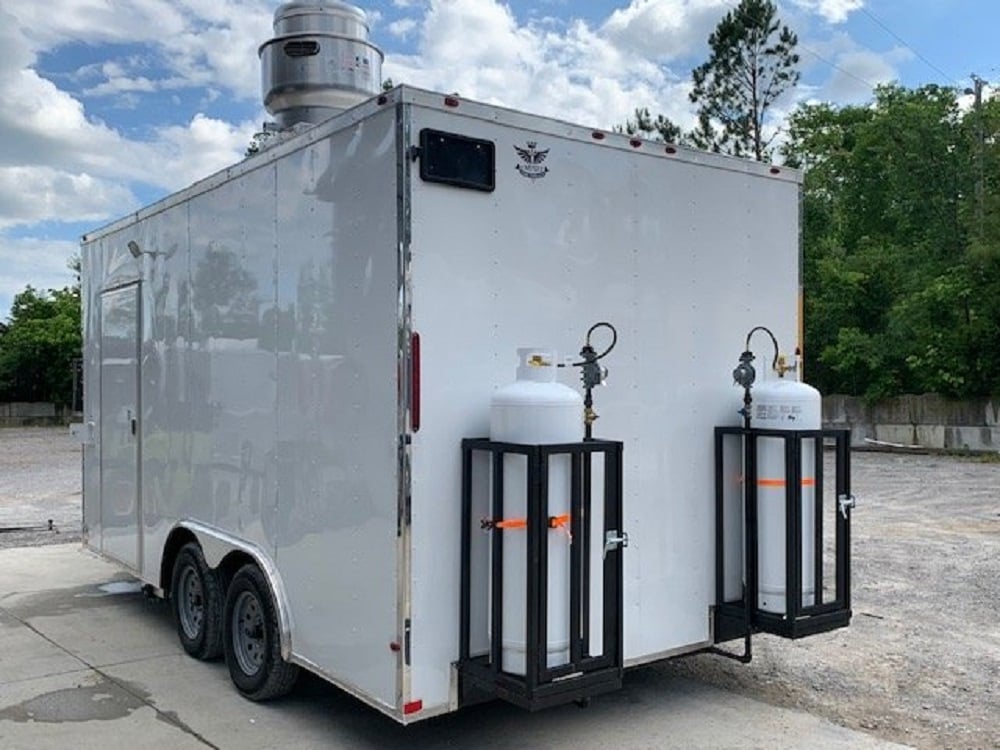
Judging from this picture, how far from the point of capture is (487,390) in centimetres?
400

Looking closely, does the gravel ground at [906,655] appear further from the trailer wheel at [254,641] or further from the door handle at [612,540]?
the trailer wheel at [254,641]

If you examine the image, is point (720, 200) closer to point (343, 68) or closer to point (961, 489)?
point (343, 68)

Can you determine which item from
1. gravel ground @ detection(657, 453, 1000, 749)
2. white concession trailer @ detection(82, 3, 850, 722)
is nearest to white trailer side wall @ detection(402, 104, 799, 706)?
white concession trailer @ detection(82, 3, 850, 722)

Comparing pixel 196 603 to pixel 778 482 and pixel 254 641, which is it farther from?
pixel 778 482

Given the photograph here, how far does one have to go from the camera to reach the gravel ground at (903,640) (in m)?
4.88

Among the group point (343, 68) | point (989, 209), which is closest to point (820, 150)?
point (989, 209)

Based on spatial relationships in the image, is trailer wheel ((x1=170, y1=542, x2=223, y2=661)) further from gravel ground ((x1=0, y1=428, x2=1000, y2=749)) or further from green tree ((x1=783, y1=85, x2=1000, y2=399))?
green tree ((x1=783, y1=85, x2=1000, y2=399))

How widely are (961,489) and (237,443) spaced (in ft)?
44.3

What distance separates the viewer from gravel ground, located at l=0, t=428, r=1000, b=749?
4879mm

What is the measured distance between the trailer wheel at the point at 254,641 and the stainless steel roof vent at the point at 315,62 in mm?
3095

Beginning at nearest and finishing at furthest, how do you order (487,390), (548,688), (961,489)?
(548,688) → (487,390) → (961,489)

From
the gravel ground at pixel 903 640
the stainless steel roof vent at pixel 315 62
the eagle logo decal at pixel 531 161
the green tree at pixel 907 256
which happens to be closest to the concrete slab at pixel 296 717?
the gravel ground at pixel 903 640

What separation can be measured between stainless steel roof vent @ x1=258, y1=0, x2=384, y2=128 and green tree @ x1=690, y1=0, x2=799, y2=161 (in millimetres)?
20611

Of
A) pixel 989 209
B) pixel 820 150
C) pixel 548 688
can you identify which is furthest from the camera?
pixel 820 150
